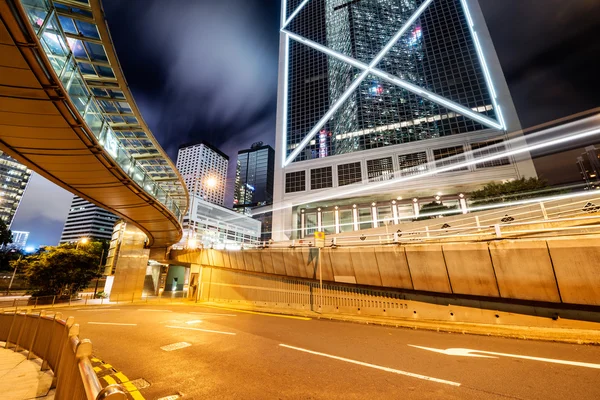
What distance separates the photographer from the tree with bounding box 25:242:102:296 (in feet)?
97.2

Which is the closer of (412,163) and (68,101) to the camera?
(68,101)

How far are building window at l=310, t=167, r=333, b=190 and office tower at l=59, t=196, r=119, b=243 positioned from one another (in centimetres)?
18564

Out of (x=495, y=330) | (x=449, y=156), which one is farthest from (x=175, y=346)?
(x=449, y=156)

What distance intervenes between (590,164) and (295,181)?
173 metres

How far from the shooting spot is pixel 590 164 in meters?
132

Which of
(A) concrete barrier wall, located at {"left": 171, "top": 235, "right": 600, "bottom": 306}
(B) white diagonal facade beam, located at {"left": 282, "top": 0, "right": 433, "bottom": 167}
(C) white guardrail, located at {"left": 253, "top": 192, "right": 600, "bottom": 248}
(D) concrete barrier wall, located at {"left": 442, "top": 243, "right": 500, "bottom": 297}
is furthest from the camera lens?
(B) white diagonal facade beam, located at {"left": 282, "top": 0, "right": 433, "bottom": 167}

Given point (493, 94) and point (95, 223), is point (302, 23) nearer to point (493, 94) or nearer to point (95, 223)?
point (493, 94)

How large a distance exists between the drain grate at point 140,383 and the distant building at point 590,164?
175m

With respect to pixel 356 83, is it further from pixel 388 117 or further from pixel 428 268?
pixel 428 268

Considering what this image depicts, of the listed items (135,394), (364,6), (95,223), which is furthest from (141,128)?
(95,223)

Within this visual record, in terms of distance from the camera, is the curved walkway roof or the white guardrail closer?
the curved walkway roof

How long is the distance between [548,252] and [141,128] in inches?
808

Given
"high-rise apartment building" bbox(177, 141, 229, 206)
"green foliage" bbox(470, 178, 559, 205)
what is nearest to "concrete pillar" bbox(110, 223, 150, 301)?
"green foliage" bbox(470, 178, 559, 205)

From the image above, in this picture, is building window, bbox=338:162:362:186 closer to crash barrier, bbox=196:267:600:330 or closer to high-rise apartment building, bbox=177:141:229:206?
crash barrier, bbox=196:267:600:330
